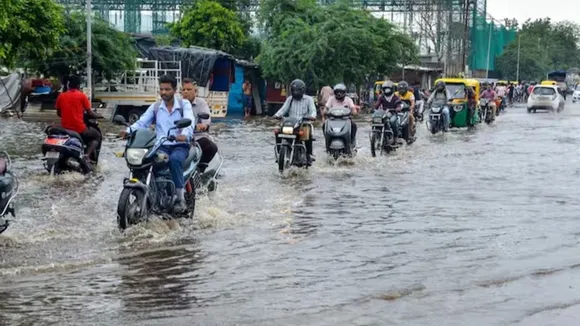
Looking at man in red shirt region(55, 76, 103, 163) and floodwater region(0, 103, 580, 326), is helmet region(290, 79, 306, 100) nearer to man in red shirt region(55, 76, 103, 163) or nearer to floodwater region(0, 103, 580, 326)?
floodwater region(0, 103, 580, 326)

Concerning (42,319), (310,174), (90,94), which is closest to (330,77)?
(90,94)

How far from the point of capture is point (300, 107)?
1442cm

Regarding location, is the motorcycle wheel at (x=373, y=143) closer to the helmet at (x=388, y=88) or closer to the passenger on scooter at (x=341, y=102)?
the helmet at (x=388, y=88)

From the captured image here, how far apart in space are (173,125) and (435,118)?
1708 centimetres

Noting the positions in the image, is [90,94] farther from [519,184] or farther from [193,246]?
[193,246]

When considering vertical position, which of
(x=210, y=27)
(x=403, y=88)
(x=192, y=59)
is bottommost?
(x=403, y=88)

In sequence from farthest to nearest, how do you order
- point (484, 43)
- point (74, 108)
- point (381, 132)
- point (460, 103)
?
point (484, 43)
point (460, 103)
point (381, 132)
point (74, 108)

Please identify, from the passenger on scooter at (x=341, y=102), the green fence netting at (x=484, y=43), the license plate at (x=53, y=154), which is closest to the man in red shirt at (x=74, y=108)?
the license plate at (x=53, y=154)

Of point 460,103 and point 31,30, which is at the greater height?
point 31,30

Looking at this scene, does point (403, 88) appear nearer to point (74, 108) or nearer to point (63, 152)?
point (74, 108)

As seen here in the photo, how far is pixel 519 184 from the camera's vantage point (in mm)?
13664

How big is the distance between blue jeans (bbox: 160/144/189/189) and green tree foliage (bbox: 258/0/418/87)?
91.1 ft

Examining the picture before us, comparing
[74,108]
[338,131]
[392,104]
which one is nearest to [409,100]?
[392,104]

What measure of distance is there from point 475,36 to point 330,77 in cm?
3964
